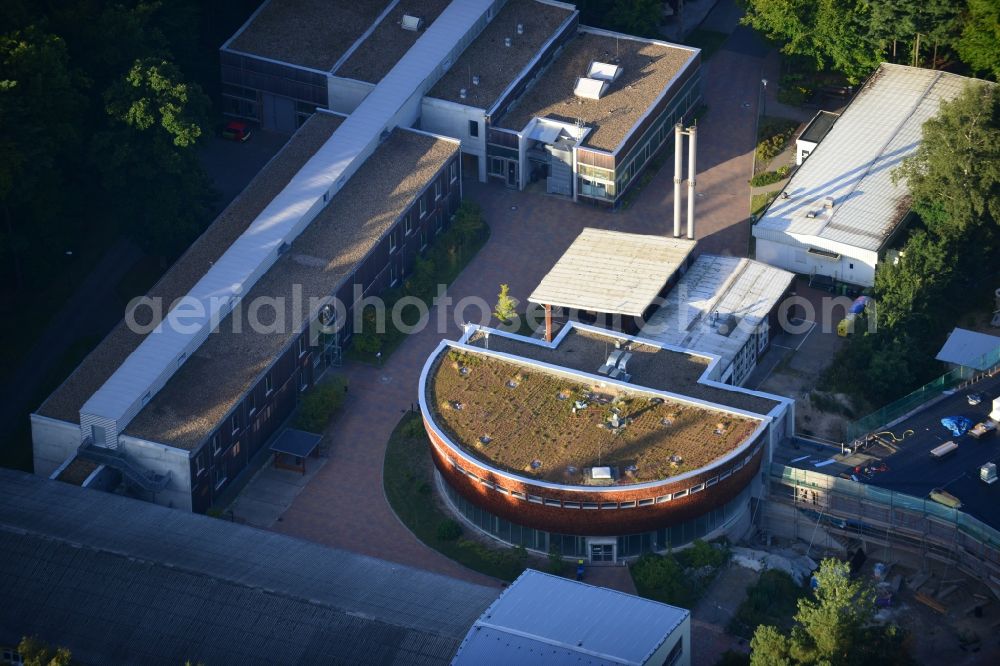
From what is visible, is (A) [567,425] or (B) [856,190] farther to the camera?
(B) [856,190]

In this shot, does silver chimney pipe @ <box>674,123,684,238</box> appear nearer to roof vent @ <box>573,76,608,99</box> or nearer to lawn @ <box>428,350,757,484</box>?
roof vent @ <box>573,76,608,99</box>

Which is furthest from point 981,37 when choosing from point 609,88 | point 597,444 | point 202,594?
point 202,594

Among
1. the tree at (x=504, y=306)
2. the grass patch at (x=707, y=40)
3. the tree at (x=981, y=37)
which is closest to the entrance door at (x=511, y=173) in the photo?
the tree at (x=504, y=306)

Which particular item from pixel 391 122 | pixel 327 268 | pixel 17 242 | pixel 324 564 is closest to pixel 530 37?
pixel 391 122

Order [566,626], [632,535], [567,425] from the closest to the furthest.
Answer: [566,626]
[632,535]
[567,425]

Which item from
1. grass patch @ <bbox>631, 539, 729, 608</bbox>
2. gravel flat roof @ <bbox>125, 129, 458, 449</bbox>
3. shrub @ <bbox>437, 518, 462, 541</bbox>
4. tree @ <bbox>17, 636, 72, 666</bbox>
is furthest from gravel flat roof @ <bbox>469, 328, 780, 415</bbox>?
tree @ <bbox>17, 636, 72, 666</bbox>

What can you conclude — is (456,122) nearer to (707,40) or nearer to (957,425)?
(707,40)

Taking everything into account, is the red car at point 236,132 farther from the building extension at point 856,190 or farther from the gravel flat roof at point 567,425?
the building extension at point 856,190

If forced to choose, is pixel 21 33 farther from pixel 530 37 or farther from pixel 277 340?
pixel 530 37
